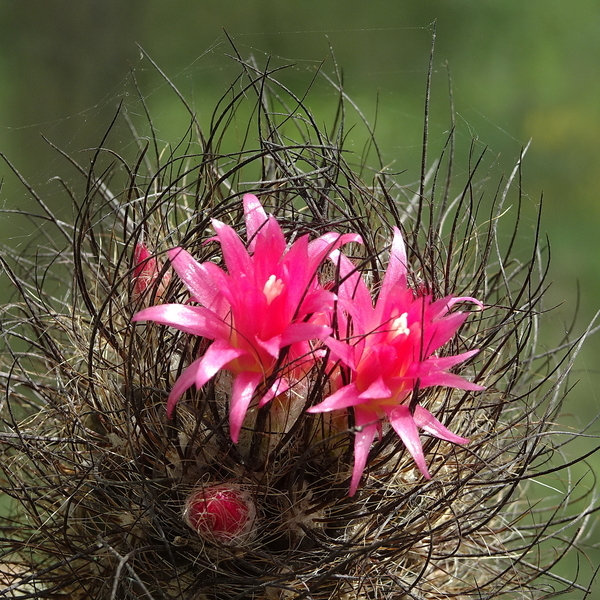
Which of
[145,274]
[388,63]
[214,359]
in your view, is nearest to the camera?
[214,359]

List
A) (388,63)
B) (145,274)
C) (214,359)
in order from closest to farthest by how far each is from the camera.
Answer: (214,359)
(145,274)
(388,63)

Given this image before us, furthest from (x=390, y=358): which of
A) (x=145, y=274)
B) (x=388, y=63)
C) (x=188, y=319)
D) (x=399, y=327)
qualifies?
(x=388, y=63)

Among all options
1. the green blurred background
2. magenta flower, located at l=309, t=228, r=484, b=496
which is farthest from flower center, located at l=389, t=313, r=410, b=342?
the green blurred background

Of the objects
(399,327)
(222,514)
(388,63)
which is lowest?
(222,514)

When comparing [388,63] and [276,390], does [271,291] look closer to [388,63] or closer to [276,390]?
[276,390]

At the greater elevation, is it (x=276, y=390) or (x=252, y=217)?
(x=252, y=217)

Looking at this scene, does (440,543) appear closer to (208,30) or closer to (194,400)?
(194,400)
